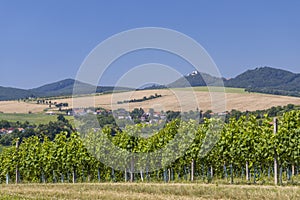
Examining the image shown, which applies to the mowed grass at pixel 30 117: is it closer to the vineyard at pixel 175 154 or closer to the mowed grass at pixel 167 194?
the vineyard at pixel 175 154

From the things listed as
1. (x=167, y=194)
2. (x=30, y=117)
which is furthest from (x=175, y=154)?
(x=30, y=117)

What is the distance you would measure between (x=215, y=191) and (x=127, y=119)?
17.8m

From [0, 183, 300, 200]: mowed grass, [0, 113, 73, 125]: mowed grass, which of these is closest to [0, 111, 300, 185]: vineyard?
[0, 183, 300, 200]: mowed grass

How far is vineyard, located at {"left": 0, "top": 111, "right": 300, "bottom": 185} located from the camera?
44906 mm

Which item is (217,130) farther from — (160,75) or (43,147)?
(43,147)

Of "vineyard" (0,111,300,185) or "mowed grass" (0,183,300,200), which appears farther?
"vineyard" (0,111,300,185)

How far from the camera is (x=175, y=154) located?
53750 millimetres

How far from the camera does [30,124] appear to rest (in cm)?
15625

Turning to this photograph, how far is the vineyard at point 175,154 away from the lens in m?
44.9

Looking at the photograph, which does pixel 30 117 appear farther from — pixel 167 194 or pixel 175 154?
pixel 167 194

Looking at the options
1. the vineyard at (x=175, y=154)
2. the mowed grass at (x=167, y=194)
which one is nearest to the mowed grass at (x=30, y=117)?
the vineyard at (x=175, y=154)

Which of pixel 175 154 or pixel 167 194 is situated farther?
pixel 175 154

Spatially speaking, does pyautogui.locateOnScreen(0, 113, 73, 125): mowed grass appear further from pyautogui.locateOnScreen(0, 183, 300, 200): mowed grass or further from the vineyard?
pyautogui.locateOnScreen(0, 183, 300, 200): mowed grass

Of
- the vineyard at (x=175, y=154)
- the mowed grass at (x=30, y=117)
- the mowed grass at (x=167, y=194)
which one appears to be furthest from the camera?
the mowed grass at (x=30, y=117)
